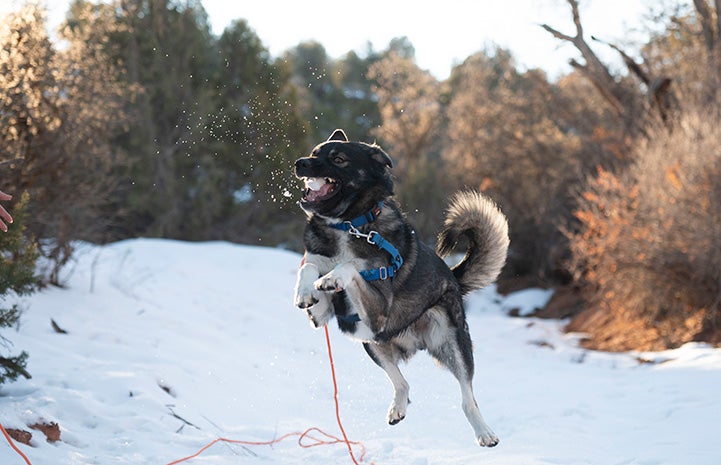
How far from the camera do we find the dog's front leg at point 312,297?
11.1ft

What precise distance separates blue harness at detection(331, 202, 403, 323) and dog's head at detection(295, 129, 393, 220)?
0.05 metres

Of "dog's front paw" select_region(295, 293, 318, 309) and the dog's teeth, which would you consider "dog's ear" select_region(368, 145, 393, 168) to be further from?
"dog's front paw" select_region(295, 293, 318, 309)

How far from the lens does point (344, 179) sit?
12.2 feet

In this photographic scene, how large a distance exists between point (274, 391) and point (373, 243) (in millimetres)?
4808

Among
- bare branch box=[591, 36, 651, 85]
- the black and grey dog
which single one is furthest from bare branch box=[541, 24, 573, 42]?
the black and grey dog

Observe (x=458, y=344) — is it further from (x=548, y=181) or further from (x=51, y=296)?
(x=548, y=181)

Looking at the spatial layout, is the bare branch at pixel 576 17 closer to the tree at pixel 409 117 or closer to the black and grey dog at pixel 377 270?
the tree at pixel 409 117

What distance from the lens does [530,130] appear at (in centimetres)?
2003

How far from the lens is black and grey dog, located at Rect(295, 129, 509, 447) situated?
145 inches

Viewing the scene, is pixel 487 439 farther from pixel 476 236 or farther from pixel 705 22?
pixel 705 22

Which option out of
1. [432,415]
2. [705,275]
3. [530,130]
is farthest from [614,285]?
[530,130]

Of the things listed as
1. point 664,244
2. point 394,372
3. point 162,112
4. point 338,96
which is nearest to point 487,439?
point 394,372

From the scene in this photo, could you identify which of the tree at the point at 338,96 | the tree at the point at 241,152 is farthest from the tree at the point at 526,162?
the tree at the point at 338,96

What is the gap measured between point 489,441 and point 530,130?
56.2ft
